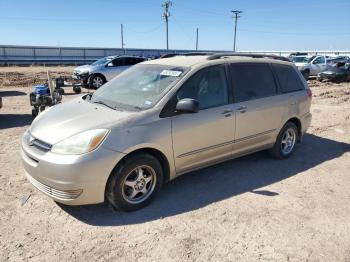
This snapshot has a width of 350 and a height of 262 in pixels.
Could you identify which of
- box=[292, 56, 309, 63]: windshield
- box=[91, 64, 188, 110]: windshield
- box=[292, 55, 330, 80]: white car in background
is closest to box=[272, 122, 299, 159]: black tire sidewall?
box=[91, 64, 188, 110]: windshield

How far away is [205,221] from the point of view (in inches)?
156

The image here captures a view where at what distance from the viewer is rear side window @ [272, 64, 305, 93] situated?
5.89 metres

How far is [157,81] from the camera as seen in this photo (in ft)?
15.3

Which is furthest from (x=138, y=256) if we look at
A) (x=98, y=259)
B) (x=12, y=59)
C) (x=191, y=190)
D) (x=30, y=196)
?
(x=12, y=59)

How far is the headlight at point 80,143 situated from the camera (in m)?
3.68

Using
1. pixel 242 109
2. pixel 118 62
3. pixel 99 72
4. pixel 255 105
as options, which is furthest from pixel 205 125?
pixel 118 62

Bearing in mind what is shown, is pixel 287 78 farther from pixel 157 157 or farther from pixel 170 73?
pixel 157 157

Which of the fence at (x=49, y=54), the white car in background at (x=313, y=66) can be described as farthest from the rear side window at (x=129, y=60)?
the fence at (x=49, y=54)

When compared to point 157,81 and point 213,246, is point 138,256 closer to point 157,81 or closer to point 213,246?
point 213,246

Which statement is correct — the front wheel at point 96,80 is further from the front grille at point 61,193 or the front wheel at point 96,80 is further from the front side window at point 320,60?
the front side window at point 320,60

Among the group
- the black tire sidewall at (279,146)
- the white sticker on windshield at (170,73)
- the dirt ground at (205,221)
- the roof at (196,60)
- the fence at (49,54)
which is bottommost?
the fence at (49,54)

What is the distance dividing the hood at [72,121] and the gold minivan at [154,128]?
1cm

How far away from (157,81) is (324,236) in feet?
8.88

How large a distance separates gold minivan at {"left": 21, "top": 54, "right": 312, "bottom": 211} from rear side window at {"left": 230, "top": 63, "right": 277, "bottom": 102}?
2cm
